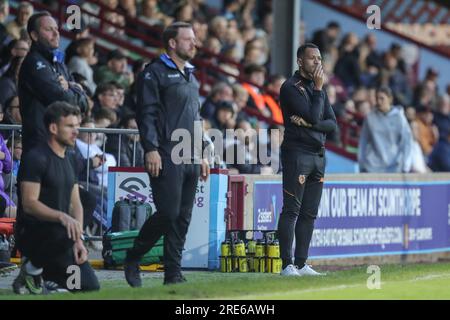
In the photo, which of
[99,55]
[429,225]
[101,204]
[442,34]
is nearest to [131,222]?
[101,204]

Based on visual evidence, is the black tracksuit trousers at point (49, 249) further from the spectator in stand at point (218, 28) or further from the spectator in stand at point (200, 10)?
the spectator in stand at point (218, 28)

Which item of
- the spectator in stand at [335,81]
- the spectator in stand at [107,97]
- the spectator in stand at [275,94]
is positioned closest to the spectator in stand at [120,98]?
the spectator in stand at [107,97]

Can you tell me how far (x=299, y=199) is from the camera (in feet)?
44.4

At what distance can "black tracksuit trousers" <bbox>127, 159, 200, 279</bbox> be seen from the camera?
1178cm

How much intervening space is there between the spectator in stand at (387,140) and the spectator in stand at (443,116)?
6.01m

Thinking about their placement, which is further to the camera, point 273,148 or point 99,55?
point 99,55

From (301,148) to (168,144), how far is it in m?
2.03

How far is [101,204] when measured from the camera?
15586 millimetres

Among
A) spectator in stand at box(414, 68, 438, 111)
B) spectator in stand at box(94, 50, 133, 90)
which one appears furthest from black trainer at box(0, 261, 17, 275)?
spectator in stand at box(414, 68, 438, 111)

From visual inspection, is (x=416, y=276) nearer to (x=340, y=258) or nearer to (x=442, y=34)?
(x=340, y=258)

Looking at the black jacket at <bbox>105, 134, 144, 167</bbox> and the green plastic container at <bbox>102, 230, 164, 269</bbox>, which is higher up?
the black jacket at <bbox>105, 134, 144, 167</bbox>

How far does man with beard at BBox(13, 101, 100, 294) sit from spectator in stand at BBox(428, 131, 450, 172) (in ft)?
41.3

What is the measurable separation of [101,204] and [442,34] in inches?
673

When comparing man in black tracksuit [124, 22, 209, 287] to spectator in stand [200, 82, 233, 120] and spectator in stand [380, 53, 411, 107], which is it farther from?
spectator in stand [380, 53, 411, 107]
